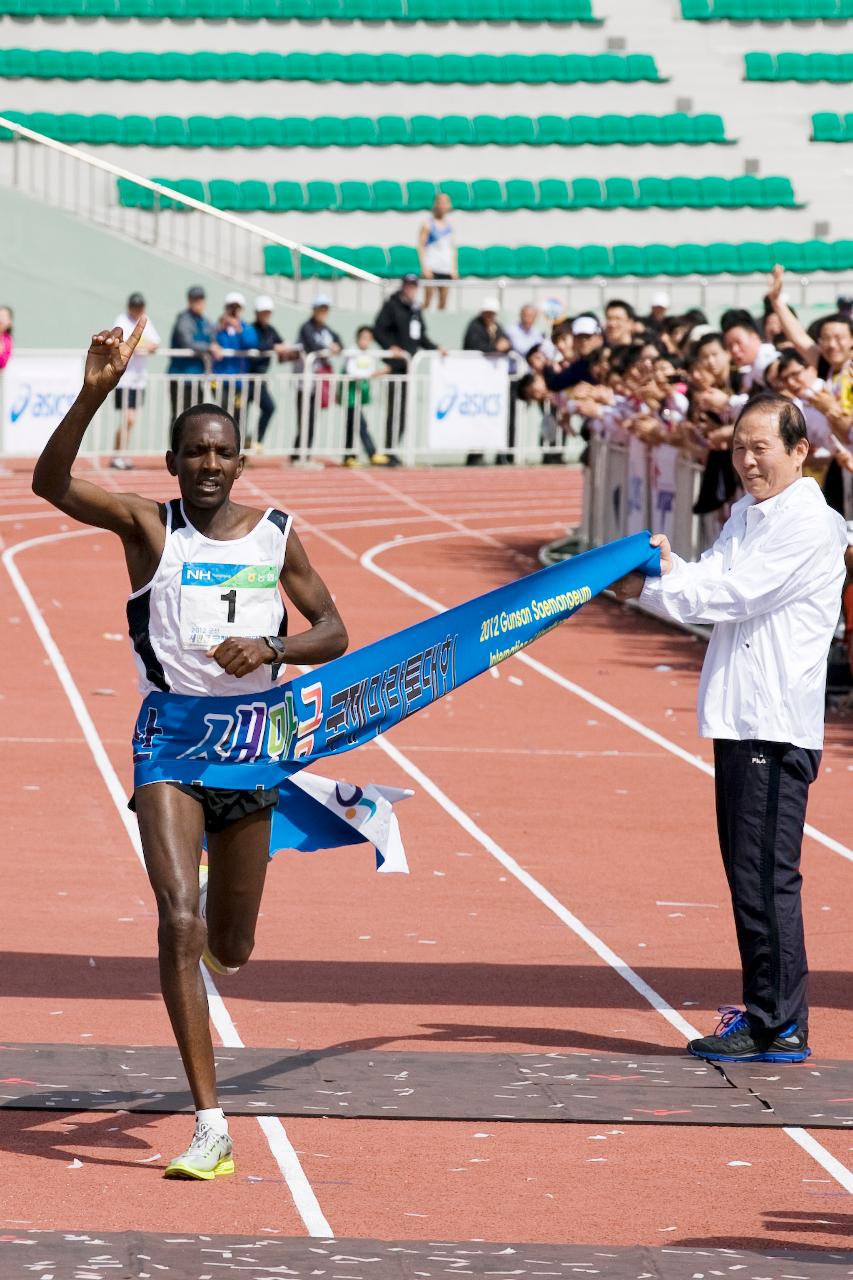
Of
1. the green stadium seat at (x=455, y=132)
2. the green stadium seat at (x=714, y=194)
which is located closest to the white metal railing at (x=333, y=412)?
the green stadium seat at (x=455, y=132)

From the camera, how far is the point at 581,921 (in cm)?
895

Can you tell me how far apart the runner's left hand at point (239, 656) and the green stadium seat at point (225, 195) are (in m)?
29.1

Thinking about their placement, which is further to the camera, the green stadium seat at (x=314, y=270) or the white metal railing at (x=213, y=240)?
the green stadium seat at (x=314, y=270)

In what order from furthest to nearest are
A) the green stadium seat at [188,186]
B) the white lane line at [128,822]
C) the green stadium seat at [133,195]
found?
the green stadium seat at [188,186] < the green stadium seat at [133,195] < the white lane line at [128,822]

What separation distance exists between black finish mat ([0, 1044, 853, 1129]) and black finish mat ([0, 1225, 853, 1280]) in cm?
112

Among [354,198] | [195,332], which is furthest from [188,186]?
[195,332]

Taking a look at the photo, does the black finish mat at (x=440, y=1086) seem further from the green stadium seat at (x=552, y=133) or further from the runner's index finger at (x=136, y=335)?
the green stadium seat at (x=552, y=133)

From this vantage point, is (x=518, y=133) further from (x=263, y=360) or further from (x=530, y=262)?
(x=263, y=360)

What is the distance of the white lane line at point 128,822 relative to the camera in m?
5.64

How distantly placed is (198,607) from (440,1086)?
1.66 m

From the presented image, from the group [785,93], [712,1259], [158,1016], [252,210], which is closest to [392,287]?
[252,210]

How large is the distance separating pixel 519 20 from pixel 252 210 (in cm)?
644

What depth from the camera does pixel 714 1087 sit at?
685 centimetres

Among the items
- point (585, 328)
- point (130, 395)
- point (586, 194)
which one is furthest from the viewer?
point (586, 194)
